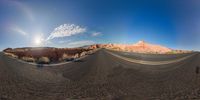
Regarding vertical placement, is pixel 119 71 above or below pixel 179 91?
above

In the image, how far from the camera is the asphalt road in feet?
19.7

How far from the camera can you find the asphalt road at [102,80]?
6.00 metres

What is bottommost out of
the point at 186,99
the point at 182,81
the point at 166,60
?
the point at 186,99

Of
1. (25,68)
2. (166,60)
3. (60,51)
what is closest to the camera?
(166,60)

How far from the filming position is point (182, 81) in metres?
5.99

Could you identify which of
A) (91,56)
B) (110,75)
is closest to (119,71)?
(110,75)

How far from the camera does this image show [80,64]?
645cm

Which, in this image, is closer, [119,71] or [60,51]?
[119,71]

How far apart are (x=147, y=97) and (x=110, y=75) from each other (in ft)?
3.31

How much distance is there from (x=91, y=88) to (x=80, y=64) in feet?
2.17

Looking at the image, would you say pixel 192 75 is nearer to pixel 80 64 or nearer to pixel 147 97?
pixel 147 97

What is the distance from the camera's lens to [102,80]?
6273mm

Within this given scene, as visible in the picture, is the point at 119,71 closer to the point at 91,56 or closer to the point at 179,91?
the point at 91,56

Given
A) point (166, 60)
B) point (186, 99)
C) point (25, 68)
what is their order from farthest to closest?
point (25, 68) < point (166, 60) < point (186, 99)
